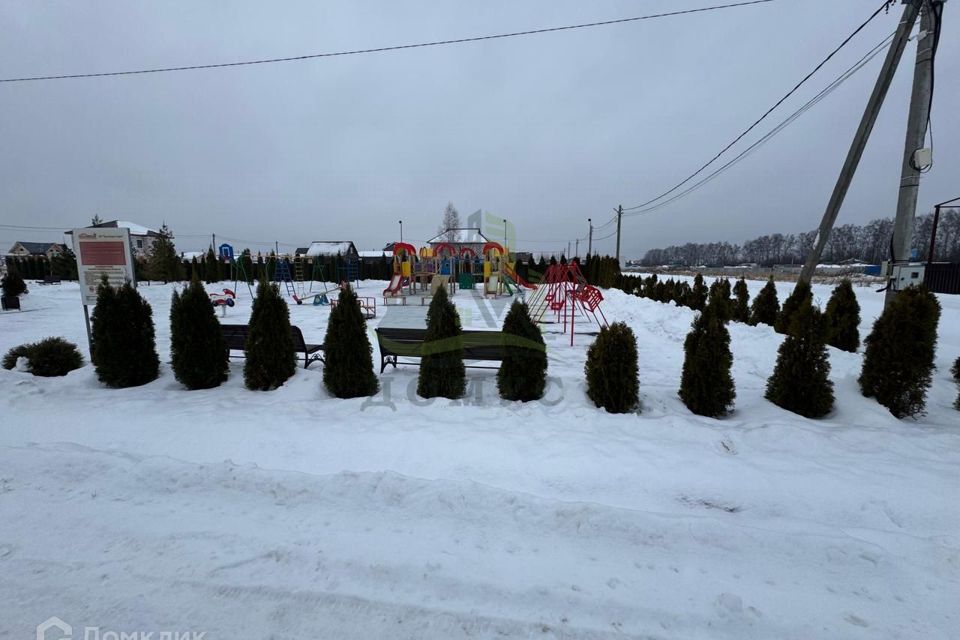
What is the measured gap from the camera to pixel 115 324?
4.91 metres

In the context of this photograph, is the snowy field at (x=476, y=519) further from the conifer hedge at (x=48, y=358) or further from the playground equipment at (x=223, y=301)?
the playground equipment at (x=223, y=301)

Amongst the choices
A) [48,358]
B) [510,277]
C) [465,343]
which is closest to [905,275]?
[465,343]

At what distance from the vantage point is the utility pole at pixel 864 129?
5.46 m

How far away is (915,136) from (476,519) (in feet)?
24.5

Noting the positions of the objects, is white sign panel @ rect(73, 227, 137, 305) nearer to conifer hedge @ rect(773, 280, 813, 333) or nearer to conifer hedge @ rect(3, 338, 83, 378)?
conifer hedge @ rect(3, 338, 83, 378)

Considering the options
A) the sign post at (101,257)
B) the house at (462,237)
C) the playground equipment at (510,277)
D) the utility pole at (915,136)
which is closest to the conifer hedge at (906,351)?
the utility pole at (915,136)

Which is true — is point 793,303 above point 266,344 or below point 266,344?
above

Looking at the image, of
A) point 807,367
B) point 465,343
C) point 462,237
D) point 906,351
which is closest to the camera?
point 906,351

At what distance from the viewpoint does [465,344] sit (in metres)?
4.93

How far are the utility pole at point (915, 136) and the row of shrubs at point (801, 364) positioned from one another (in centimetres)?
139

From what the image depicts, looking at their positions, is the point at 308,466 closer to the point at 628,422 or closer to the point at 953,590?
the point at 628,422

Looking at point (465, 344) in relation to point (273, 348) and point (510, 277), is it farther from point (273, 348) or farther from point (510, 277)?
point (510, 277)

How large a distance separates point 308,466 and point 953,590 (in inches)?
156

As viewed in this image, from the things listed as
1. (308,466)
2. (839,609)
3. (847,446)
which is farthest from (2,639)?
(847,446)
